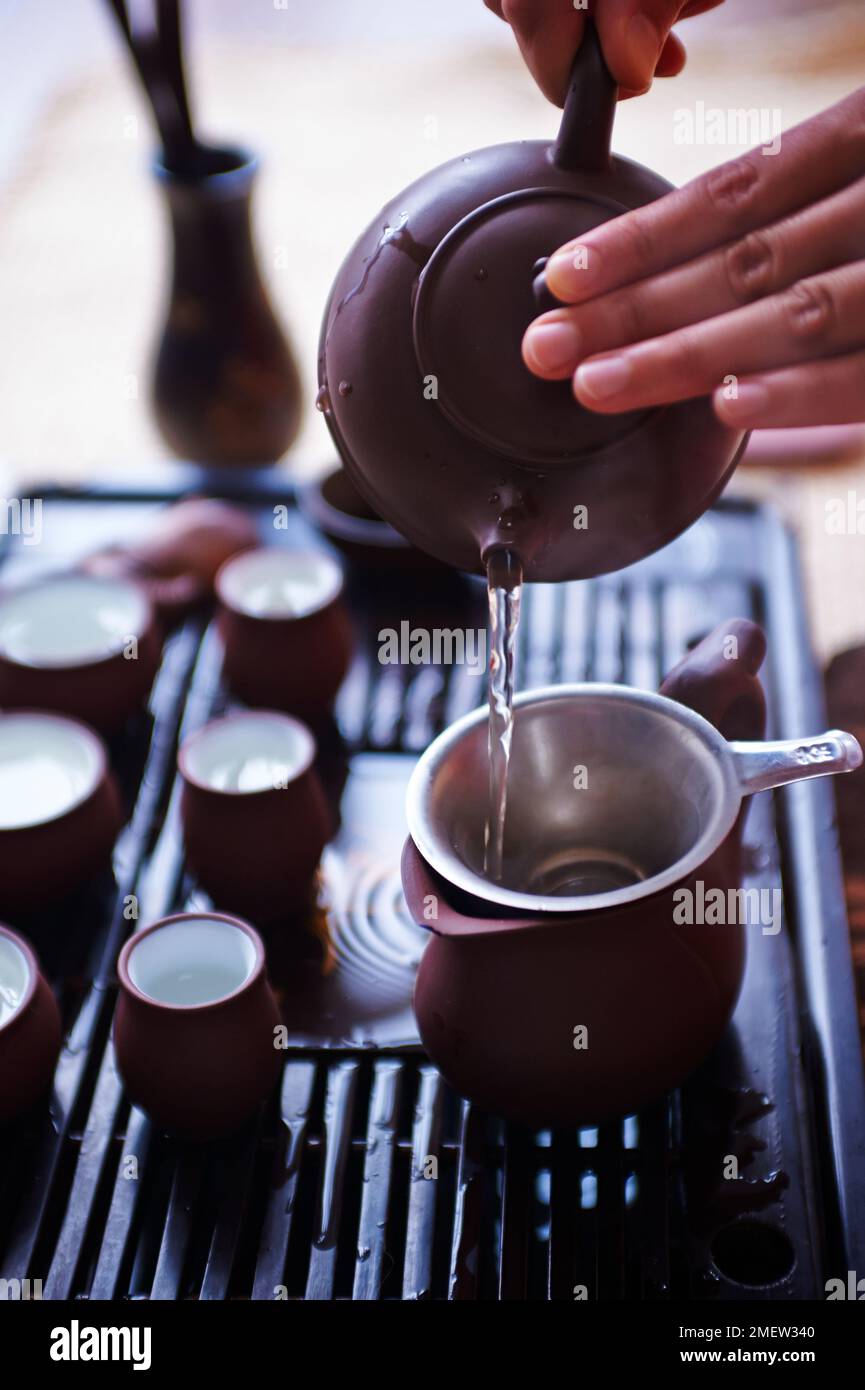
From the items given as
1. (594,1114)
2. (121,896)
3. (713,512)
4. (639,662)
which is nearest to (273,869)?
(121,896)

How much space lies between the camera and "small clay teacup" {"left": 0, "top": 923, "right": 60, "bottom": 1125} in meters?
0.82

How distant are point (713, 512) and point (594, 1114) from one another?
0.75 meters

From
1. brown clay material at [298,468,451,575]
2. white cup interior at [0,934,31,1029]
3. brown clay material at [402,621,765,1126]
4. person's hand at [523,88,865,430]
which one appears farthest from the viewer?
brown clay material at [298,468,451,575]

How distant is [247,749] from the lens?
1.05 meters

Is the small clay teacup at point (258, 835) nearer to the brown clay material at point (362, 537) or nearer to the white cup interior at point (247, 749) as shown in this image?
the white cup interior at point (247, 749)

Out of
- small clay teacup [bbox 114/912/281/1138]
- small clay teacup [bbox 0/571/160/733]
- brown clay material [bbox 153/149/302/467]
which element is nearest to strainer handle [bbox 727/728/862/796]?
small clay teacup [bbox 114/912/281/1138]

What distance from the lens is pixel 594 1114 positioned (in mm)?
812

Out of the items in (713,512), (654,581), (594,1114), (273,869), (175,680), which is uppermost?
(713,512)

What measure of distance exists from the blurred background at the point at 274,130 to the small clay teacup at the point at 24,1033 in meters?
1.01

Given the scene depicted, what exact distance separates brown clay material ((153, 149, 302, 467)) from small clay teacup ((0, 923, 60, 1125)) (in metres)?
0.85

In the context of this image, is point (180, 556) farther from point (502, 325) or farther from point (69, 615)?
point (502, 325)

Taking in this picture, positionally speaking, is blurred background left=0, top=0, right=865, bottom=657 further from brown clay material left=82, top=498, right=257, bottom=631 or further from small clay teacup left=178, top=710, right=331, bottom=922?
small clay teacup left=178, top=710, right=331, bottom=922

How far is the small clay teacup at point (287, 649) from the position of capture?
113 cm
